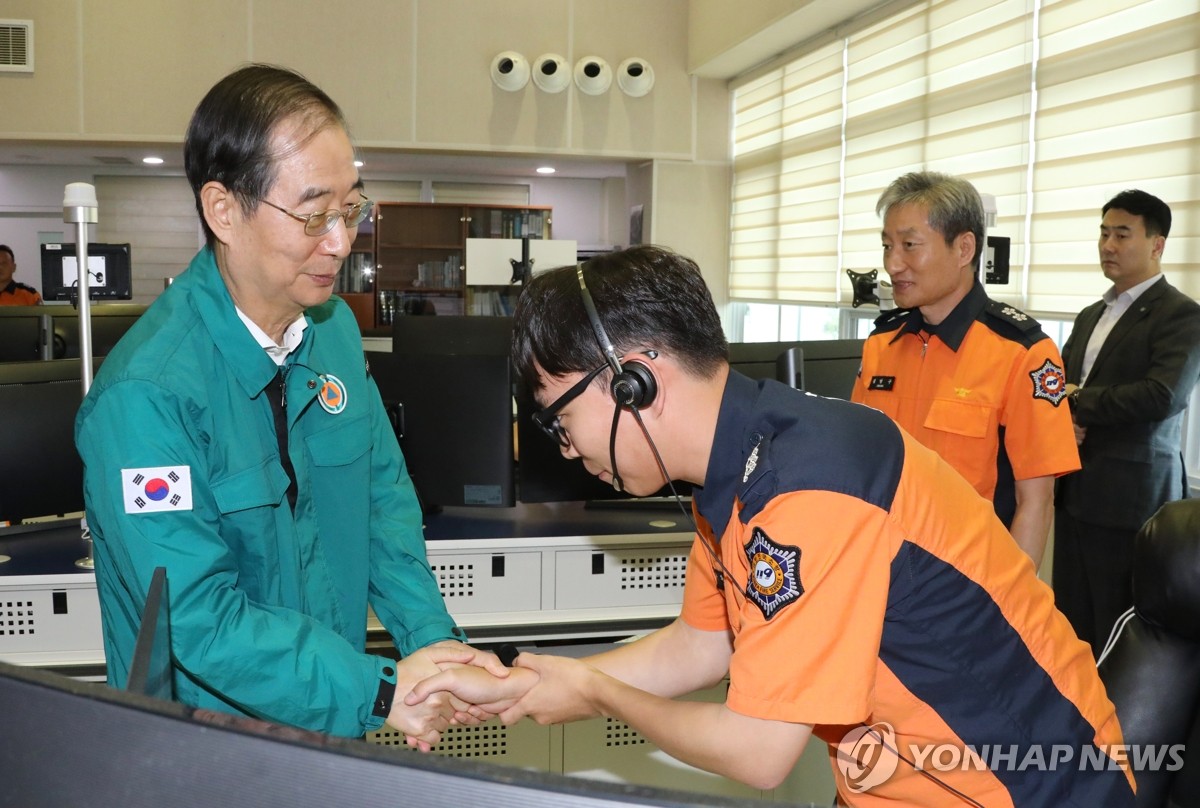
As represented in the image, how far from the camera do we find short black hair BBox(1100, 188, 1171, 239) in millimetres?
3270

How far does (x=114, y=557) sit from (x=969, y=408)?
184 centimetres

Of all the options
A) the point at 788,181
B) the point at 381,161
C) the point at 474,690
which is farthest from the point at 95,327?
the point at 381,161

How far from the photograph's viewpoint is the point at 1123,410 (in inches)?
122

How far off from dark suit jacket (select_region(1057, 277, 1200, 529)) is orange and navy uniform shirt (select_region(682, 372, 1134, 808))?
7.61 feet

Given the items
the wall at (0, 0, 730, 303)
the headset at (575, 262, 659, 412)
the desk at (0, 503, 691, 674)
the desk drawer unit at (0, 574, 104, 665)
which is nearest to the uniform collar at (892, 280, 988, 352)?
the desk at (0, 503, 691, 674)

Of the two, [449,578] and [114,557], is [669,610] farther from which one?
[114,557]

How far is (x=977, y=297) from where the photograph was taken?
96.6 inches

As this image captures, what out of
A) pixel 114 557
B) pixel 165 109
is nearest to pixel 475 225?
pixel 165 109

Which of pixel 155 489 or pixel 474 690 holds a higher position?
pixel 155 489

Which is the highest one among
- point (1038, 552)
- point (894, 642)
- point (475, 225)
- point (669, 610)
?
point (475, 225)

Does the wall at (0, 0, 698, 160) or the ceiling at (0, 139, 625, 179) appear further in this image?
the ceiling at (0, 139, 625, 179)

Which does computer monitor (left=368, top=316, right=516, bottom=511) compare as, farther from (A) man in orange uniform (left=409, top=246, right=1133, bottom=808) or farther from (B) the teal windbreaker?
(A) man in orange uniform (left=409, top=246, right=1133, bottom=808)

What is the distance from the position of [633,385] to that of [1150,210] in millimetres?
2933

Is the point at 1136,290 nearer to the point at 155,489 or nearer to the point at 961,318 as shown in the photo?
the point at 961,318
